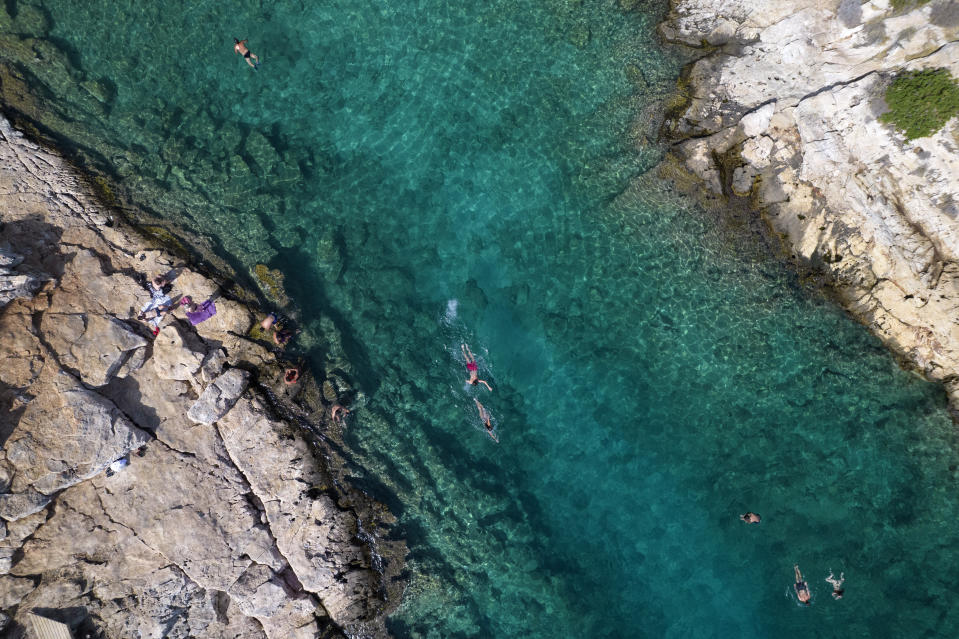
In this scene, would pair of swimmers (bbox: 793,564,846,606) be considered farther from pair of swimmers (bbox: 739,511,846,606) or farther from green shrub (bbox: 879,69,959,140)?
green shrub (bbox: 879,69,959,140)

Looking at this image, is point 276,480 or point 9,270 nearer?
point 9,270

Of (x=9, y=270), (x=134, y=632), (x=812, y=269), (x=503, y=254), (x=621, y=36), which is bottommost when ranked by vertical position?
(x=134, y=632)

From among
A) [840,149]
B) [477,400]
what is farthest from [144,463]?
[840,149]

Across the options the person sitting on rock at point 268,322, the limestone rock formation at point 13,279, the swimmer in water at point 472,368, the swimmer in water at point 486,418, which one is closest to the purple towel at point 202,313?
the person sitting on rock at point 268,322

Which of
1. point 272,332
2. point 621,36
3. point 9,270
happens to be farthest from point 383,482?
point 621,36

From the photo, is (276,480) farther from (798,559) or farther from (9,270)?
(798,559)

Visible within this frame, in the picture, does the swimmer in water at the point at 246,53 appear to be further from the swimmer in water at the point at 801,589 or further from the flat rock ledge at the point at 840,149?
the swimmer in water at the point at 801,589

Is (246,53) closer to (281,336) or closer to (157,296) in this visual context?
(157,296)
